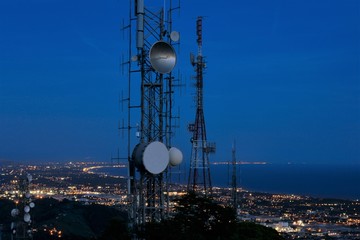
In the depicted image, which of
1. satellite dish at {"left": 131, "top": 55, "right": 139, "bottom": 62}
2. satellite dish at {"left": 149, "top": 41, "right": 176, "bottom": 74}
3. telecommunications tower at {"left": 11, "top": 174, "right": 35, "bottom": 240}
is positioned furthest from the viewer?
telecommunications tower at {"left": 11, "top": 174, "right": 35, "bottom": 240}

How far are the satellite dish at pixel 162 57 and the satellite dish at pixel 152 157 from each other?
2.47 metres

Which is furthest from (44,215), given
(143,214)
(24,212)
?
(143,214)

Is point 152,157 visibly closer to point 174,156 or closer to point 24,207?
point 174,156

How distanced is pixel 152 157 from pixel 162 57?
3152mm

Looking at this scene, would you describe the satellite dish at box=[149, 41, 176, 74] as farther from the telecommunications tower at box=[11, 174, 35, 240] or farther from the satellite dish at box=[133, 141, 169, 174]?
the telecommunications tower at box=[11, 174, 35, 240]

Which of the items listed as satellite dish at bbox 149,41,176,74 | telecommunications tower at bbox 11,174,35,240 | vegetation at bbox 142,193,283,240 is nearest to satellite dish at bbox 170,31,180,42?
satellite dish at bbox 149,41,176,74

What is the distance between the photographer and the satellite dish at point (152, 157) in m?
14.2

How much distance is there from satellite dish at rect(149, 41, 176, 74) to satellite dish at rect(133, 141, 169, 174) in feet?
8.09

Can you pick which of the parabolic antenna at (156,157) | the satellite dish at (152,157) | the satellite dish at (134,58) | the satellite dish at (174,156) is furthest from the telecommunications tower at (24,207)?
the satellite dish at (134,58)

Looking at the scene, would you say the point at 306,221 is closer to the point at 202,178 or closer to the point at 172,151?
the point at 202,178

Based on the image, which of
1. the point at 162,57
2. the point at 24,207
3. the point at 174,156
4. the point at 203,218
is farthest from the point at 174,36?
the point at 24,207

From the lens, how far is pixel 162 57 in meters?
15.0

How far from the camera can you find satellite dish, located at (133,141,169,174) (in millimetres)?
14234

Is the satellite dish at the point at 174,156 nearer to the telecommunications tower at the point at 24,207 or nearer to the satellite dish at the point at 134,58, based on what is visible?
the satellite dish at the point at 134,58
